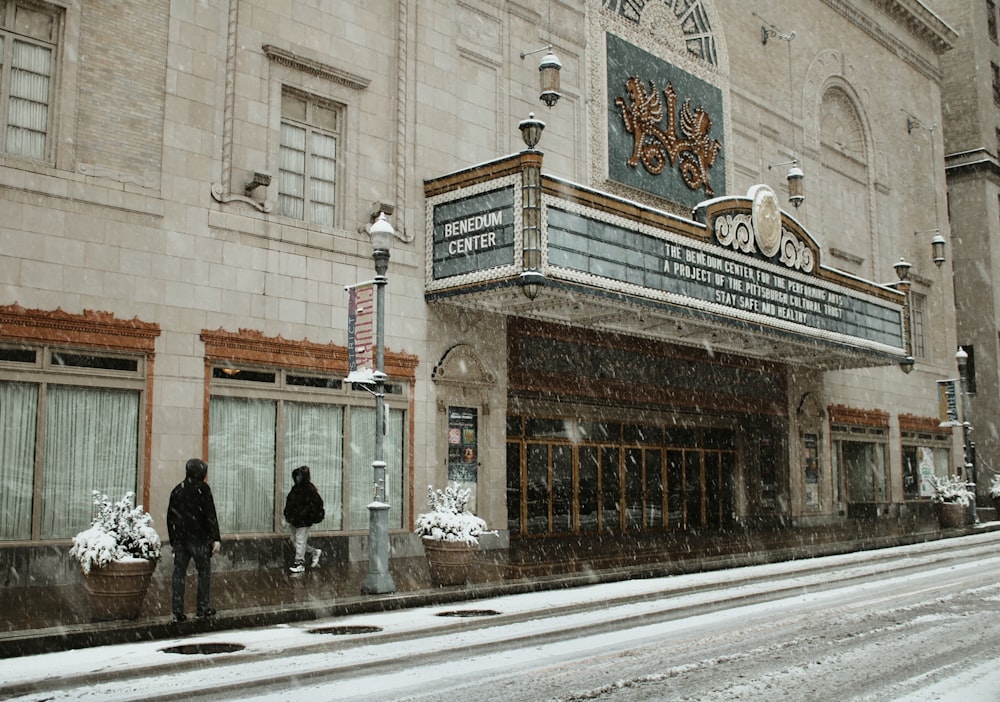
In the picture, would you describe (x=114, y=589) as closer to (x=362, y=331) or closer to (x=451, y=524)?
(x=451, y=524)

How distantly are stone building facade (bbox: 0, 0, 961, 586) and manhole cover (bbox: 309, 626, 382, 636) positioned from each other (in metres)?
5.11

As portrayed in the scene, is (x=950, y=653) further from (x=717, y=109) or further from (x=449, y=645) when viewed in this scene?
(x=717, y=109)

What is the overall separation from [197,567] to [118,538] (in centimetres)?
98

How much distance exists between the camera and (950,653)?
9.43 metres

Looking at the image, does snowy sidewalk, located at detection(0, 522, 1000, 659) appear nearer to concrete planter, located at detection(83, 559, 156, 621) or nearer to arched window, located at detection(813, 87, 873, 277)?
concrete planter, located at detection(83, 559, 156, 621)

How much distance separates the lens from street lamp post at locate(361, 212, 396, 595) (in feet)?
45.7

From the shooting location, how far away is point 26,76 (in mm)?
15148

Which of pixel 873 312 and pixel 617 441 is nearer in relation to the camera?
pixel 617 441

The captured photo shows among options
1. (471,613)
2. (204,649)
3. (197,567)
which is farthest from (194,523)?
(471,613)

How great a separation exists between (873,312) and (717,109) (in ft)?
25.3

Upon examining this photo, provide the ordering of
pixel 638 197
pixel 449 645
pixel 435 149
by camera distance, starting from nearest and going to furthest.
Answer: pixel 449 645, pixel 435 149, pixel 638 197

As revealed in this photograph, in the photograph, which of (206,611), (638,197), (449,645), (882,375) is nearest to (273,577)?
(206,611)

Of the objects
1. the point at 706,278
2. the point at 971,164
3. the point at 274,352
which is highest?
the point at 971,164

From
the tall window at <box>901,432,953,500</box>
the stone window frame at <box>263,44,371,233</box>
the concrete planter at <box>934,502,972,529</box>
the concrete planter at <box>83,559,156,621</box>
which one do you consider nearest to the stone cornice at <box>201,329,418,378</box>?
the stone window frame at <box>263,44,371,233</box>
